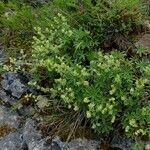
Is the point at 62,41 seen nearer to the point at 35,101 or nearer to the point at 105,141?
the point at 35,101

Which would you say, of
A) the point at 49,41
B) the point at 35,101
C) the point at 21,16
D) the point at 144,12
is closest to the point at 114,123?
the point at 35,101

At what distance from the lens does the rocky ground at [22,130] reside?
3.88 metres

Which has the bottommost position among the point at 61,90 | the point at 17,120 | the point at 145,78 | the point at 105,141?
the point at 17,120

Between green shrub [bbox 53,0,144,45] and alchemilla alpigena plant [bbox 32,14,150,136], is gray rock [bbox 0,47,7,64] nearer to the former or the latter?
alchemilla alpigena plant [bbox 32,14,150,136]

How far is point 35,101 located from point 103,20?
1.19 metres

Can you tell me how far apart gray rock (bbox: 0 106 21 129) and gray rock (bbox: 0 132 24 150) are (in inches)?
4.8

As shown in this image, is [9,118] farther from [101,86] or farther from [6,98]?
[101,86]

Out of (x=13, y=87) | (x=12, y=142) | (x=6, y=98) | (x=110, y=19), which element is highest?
(x=110, y=19)

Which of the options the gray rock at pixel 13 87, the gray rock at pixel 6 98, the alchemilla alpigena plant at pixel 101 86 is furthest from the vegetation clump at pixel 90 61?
the gray rock at pixel 6 98

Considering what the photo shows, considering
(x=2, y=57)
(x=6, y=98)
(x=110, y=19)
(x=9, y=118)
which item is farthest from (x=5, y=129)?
(x=110, y=19)

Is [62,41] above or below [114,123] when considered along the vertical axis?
above

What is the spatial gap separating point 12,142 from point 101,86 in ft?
3.51

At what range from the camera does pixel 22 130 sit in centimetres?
423

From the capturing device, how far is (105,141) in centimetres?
393
